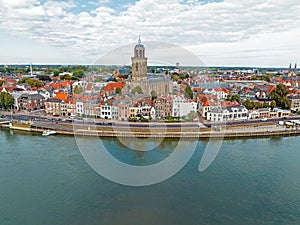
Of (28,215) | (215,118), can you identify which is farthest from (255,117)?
(28,215)

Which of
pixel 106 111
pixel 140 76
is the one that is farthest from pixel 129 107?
pixel 140 76

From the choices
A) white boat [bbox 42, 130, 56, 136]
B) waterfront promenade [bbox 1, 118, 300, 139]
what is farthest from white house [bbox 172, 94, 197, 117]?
white boat [bbox 42, 130, 56, 136]

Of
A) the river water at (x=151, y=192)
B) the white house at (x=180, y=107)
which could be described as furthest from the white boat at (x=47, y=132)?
the white house at (x=180, y=107)

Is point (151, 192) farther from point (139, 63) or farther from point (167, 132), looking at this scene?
point (139, 63)

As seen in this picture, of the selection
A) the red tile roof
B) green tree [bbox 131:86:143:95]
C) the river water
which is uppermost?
the red tile roof

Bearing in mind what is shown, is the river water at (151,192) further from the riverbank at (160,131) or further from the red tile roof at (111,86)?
the red tile roof at (111,86)

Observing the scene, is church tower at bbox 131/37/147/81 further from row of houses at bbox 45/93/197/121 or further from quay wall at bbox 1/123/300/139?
quay wall at bbox 1/123/300/139
